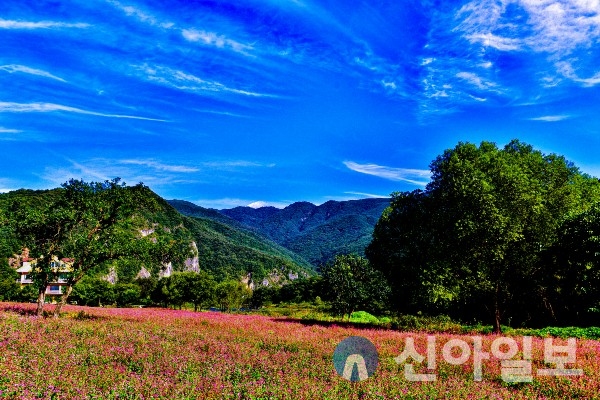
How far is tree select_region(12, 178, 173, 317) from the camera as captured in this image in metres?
22.7

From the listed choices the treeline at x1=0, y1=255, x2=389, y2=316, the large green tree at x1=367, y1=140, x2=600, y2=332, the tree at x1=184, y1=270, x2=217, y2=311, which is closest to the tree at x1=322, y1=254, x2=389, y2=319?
the treeline at x1=0, y1=255, x2=389, y2=316

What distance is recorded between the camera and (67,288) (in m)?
24.0

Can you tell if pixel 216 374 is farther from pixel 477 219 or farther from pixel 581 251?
pixel 581 251

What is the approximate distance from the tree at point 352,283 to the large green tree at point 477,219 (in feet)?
12.1

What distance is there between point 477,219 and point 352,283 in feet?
43.2

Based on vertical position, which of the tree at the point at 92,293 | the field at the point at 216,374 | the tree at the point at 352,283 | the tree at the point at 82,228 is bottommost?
the tree at the point at 92,293

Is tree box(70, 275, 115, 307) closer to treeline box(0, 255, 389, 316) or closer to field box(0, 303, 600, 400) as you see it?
treeline box(0, 255, 389, 316)

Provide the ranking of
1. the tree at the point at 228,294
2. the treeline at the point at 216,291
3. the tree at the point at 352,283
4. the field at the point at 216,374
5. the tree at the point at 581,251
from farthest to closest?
1. the tree at the point at 228,294
2. the treeline at the point at 216,291
3. the tree at the point at 352,283
4. the tree at the point at 581,251
5. the field at the point at 216,374

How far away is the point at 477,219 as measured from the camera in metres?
22.2

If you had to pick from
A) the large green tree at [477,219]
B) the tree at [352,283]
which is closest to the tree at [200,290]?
the tree at [352,283]

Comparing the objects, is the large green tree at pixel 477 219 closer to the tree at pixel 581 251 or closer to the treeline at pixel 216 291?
the tree at pixel 581 251

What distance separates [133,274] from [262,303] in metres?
80.2

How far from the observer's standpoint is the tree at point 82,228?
2269cm

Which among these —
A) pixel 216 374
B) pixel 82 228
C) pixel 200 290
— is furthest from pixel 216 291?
pixel 216 374
